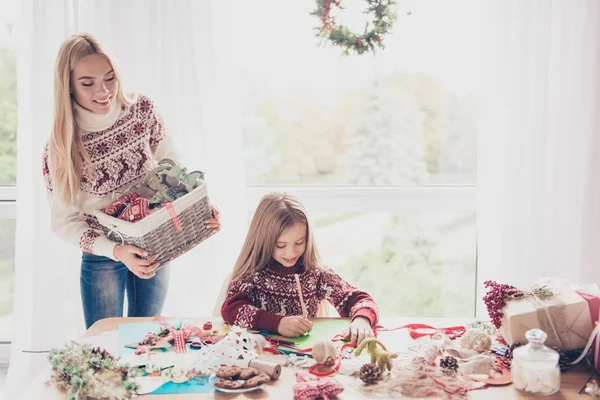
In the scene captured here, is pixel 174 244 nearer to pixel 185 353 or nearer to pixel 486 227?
pixel 185 353

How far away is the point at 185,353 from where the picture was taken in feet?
5.85

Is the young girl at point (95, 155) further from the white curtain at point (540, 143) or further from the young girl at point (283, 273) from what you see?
the white curtain at point (540, 143)

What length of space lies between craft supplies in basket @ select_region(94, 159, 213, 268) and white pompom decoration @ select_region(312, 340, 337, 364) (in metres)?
0.59

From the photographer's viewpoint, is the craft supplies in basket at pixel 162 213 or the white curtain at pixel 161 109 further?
the white curtain at pixel 161 109

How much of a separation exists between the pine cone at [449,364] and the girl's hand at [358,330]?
9.1 inches

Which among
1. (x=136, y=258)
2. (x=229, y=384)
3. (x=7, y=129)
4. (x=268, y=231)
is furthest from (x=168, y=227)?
(x=7, y=129)

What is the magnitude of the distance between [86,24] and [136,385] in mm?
1765

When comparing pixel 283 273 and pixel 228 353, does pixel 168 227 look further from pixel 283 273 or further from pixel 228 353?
pixel 228 353

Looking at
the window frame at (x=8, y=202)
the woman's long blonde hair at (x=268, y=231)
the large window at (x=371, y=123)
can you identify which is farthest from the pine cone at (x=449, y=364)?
the window frame at (x=8, y=202)

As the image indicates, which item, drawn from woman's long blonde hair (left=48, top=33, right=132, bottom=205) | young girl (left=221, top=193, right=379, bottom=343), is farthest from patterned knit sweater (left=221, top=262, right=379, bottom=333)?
woman's long blonde hair (left=48, top=33, right=132, bottom=205)

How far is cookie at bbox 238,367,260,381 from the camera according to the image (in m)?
1.61

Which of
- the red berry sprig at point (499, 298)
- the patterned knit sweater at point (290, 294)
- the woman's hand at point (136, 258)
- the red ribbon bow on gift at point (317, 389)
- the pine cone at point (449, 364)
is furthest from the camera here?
the woman's hand at point (136, 258)

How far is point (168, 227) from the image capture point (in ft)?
6.73

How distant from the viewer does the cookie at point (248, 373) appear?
5.28 ft
